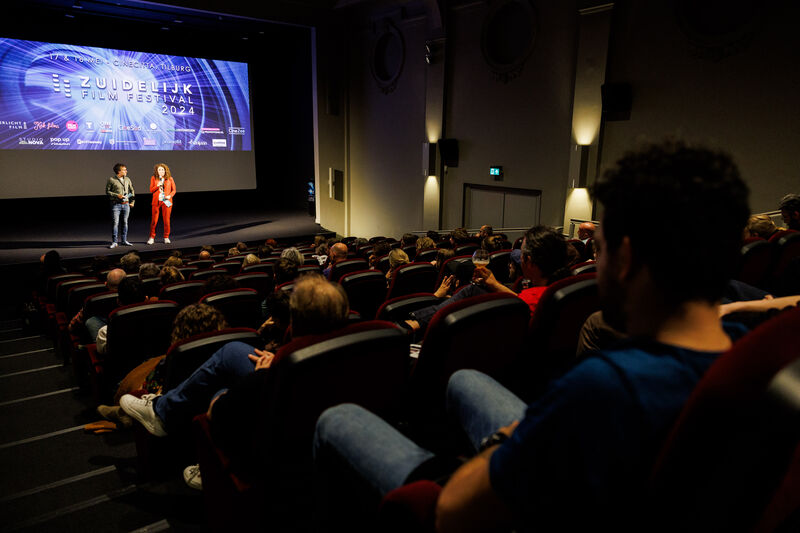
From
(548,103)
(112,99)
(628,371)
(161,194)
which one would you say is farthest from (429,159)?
(628,371)

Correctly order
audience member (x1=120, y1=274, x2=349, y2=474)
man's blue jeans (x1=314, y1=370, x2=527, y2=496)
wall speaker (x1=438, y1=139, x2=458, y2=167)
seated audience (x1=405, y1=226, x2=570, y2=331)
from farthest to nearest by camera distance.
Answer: wall speaker (x1=438, y1=139, x2=458, y2=167), seated audience (x1=405, y1=226, x2=570, y2=331), audience member (x1=120, y1=274, x2=349, y2=474), man's blue jeans (x1=314, y1=370, x2=527, y2=496)

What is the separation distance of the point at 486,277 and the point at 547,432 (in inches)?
68.0

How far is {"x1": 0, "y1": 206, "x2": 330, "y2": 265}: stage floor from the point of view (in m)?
8.85

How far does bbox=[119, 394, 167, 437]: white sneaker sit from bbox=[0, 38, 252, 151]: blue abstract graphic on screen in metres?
→ 10.0

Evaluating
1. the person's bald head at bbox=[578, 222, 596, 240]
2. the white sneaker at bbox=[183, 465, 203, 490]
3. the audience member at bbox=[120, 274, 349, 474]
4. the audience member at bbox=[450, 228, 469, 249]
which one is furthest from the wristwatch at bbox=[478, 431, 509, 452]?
the person's bald head at bbox=[578, 222, 596, 240]

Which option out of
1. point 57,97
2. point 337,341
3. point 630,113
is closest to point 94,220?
point 57,97

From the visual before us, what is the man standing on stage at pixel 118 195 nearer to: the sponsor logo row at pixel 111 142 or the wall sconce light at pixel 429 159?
the sponsor logo row at pixel 111 142

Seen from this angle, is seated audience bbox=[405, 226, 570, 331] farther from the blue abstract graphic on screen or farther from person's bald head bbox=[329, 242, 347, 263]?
the blue abstract graphic on screen

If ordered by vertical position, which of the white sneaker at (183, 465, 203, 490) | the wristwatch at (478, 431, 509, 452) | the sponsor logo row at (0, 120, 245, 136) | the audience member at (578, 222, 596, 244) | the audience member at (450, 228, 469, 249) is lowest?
the white sneaker at (183, 465, 203, 490)

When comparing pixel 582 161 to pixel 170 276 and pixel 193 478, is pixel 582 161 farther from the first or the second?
pixel 193 478

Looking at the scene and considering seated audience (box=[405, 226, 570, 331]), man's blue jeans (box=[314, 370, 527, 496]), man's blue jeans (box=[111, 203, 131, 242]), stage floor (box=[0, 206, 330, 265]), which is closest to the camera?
man's blue jeans (box=[314, 370, 527, 496])

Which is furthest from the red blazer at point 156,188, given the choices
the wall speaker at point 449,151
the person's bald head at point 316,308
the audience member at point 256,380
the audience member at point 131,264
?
the person's bald head at point 316,308

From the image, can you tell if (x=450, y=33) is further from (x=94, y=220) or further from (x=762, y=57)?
(x=94, y=220)

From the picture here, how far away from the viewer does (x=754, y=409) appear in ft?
1.99
